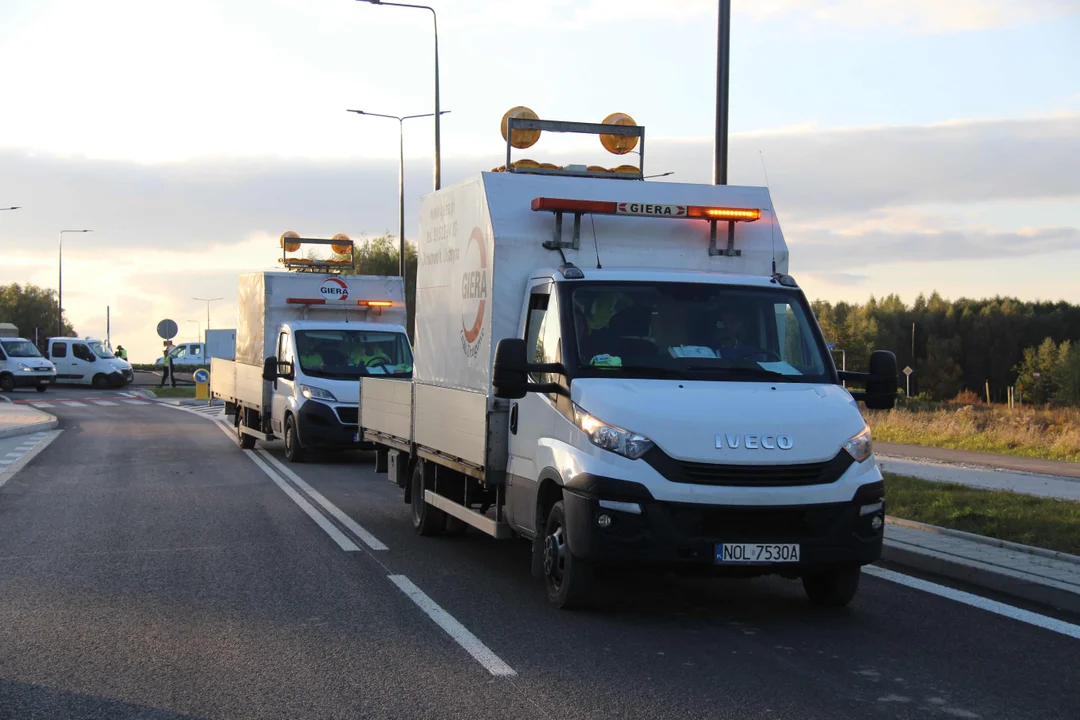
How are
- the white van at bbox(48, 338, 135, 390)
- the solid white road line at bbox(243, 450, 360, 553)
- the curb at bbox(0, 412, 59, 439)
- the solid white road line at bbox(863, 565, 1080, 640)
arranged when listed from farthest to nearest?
the white van at bbox(48, 338, 135, 390) → the curb at bbox(0, 412, 59, 439) → the solid white road line at bbox(243, 450, 360, 553) → the solid white road line at bbox(863, 565, 1080, 640)

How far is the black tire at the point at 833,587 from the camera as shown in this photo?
25.9ft

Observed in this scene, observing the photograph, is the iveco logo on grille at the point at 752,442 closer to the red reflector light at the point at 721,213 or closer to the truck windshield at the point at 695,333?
the truck windshield at the point at 695,333

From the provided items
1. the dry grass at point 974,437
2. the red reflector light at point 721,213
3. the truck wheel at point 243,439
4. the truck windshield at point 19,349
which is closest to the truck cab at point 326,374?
the truck wheel at point 243,439

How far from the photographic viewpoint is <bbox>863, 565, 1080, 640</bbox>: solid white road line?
7.39 m

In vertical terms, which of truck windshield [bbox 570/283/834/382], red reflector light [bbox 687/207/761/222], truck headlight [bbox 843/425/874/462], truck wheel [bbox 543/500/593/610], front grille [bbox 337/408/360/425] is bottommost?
truck wheel [bbox 543/500/593/610]

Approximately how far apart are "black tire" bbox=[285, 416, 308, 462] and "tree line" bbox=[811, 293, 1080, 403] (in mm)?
112780

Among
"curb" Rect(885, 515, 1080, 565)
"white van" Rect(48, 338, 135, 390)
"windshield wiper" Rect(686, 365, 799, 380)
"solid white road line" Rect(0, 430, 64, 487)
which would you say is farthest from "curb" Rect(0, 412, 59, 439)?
"white van" Rect(48, 338, 135, 390)

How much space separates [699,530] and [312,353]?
42.7ft

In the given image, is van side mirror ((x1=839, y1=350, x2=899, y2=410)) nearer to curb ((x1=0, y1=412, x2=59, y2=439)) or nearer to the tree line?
curb ((x1=0, y1=412, x2=59, y2=439))

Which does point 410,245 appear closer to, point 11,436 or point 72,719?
point 11,436

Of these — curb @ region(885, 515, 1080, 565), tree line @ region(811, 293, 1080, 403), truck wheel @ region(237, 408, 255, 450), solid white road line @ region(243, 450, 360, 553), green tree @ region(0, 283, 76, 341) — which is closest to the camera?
curb @ region(885, 515, 1080, 565)

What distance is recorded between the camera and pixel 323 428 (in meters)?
18.6

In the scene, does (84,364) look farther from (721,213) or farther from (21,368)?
(721,213)

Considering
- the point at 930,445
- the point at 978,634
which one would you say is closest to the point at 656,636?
the point at 978,634
